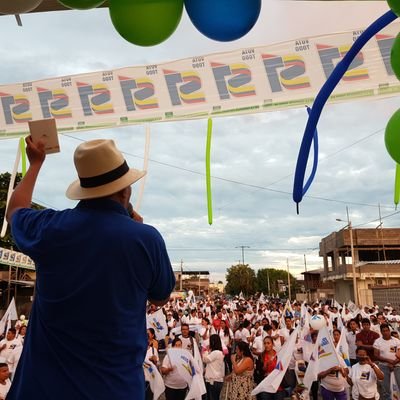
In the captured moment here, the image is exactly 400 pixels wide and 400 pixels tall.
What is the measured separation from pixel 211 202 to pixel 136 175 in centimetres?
486

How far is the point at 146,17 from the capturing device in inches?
85.4

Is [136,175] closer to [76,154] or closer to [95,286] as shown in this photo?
[76,154]

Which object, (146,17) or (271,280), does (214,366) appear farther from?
(271,280)

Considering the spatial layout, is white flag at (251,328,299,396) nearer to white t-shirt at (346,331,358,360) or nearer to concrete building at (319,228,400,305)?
white t-shirt at (346,331,358,360)

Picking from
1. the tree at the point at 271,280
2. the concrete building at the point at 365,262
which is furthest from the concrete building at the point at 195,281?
the concrete building at the point at 365,262

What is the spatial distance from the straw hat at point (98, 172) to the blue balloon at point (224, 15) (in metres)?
0.94

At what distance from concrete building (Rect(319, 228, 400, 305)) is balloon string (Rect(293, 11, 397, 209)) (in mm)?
34019

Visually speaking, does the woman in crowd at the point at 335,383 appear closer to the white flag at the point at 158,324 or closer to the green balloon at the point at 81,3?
the white flag at the point at 158,324

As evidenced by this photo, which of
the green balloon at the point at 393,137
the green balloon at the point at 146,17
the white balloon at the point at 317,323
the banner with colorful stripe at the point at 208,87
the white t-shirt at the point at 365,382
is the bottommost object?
the white t-shirt at the point at 365,382

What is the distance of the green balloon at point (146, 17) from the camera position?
7.05ft

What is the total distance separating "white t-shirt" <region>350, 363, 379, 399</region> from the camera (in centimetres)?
698

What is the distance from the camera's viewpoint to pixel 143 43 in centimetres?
233

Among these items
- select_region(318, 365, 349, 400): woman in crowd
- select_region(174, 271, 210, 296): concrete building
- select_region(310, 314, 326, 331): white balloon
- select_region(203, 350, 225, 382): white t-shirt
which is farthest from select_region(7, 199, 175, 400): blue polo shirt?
select_region(174, 271, 210, 296): concrete building

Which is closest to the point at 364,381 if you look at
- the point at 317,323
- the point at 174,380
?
the point at 317,323
